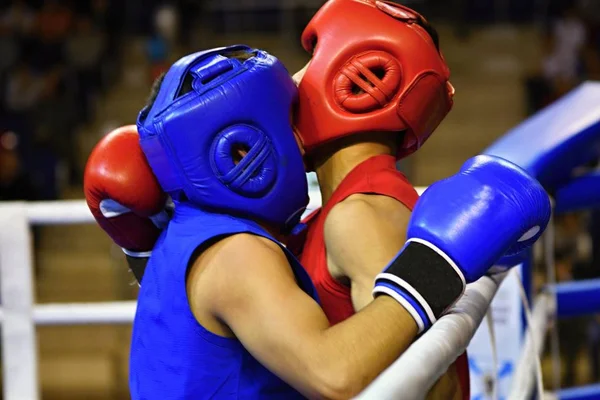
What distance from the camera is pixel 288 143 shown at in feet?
4.18

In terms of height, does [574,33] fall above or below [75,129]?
above

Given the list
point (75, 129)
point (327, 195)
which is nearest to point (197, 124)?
point (327, 195)

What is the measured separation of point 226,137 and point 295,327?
0.29m

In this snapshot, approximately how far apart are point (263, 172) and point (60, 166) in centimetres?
539

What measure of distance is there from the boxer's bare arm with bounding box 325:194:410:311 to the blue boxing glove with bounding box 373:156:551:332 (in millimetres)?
94

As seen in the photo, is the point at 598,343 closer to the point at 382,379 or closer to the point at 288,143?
the point at 288,143

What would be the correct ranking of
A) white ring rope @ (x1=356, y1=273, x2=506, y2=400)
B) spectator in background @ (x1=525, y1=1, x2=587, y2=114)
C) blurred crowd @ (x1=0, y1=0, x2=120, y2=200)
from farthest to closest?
1. spectator in background @ (x1=525, y1=1, x2=587, y2=114)
2. blurred crowd @ (x1=0, y1=0, x2=120, y2=200)
3. white ring rope @ (x1=356, y1=273, x2=506, y2=400)

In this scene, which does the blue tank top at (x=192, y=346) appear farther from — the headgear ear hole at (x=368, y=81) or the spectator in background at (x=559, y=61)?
the spectator in background at (x=559, y=61)

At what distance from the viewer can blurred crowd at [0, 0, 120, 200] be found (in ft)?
21.1

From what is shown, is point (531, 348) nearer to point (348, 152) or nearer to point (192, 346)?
point (348, 152)

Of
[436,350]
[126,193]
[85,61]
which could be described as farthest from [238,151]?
[85,61]

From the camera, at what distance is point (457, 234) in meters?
1.10

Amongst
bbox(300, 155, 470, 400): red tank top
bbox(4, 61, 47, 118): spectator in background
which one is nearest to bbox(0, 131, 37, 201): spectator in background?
bbox(4, 61, 47, 118): spectator in background

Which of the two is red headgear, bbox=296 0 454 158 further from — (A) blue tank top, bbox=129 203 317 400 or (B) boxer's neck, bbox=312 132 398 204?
(A) blue tank top, bbox=129 203 317 400
